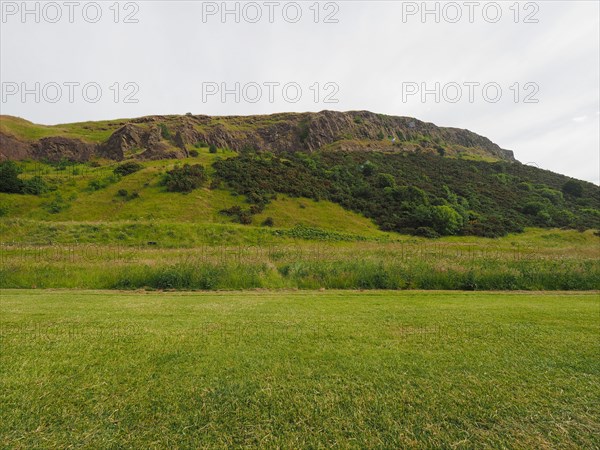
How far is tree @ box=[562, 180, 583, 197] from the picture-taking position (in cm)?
7694

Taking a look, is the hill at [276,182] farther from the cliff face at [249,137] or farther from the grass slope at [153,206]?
the cliff face at [249,137]

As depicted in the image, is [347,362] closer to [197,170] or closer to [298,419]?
[298,419]

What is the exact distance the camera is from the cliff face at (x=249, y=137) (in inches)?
3110

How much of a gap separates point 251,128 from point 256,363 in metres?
118

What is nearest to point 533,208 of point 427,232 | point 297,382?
point 427,232

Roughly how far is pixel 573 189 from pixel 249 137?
98.3 meters

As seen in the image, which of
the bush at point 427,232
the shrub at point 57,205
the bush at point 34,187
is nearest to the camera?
the shrub at point 57,205

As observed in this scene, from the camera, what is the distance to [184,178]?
45.8 m

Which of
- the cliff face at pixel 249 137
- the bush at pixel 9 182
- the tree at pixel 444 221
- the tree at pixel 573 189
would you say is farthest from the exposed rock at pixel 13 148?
the tree at pixel 573 189

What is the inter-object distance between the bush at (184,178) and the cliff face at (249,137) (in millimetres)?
21696

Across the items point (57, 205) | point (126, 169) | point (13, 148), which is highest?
point (13, 148)

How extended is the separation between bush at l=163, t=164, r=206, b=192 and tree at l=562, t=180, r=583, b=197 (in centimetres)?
9127

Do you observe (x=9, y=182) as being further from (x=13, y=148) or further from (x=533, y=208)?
(x=533, y=208)

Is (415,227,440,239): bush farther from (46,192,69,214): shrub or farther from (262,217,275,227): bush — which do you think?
(46,192,69,214): shrub
